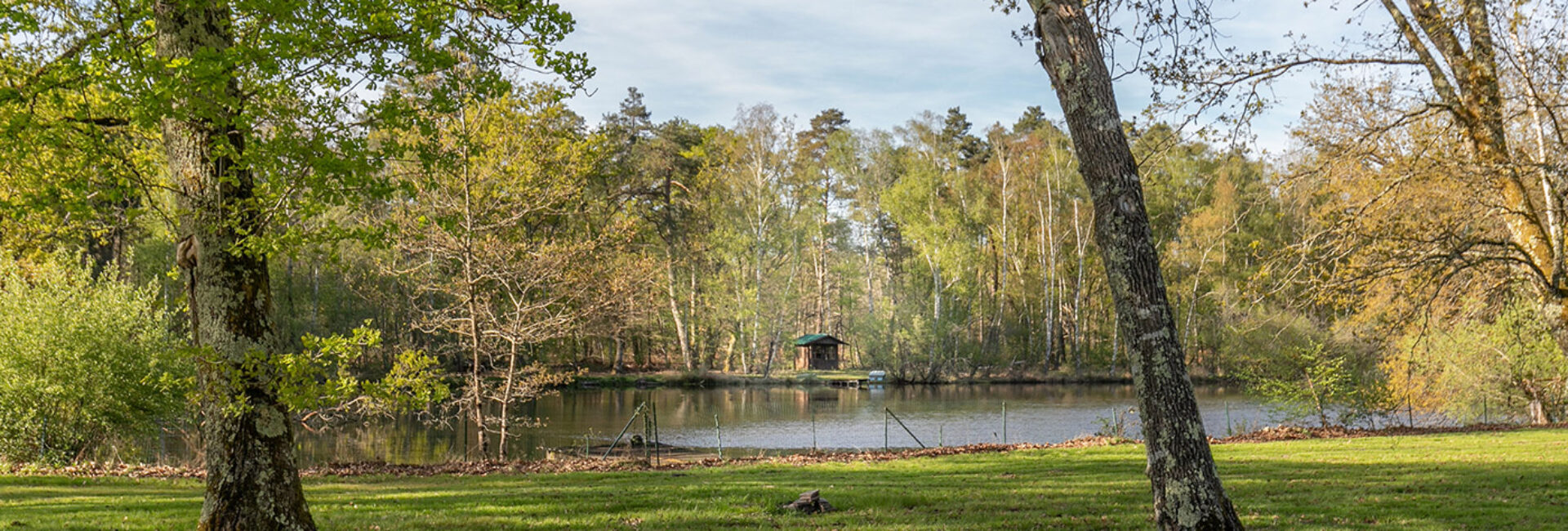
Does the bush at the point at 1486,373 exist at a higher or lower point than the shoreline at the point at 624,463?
higher

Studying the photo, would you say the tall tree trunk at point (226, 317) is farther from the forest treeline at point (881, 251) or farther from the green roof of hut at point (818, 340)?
the green roof of hut at point (818, 340)

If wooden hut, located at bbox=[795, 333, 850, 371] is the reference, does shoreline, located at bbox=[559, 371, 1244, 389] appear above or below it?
below

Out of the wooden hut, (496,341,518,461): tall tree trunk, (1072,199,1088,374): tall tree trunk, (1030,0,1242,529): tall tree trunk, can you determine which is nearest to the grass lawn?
(1030,0,1242,529): tall tree trunk

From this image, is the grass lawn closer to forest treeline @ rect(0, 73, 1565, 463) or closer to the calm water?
forest treeline @ rect(0, 73, 1565, 463)

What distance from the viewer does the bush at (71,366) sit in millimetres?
14859

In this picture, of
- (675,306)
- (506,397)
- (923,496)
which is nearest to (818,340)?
(675,306)

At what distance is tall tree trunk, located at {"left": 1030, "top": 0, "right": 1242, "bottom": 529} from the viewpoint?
566cm

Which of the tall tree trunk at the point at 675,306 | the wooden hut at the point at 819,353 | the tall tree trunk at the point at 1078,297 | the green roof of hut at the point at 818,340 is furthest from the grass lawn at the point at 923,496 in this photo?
the wooden hut at the point at 819,353

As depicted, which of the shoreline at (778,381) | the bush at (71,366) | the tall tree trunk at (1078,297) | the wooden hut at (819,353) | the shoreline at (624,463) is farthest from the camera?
the wooden hut at (819,353)

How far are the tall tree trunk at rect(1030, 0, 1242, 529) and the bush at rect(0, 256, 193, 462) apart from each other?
14028 mm

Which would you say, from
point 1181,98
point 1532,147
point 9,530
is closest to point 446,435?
point 9,530

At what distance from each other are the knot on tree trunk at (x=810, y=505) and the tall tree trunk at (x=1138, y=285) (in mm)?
3860

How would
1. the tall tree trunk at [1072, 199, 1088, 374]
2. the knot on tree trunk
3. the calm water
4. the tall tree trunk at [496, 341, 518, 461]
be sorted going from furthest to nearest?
the tall tree trunk at [1072, 199, 1088, 374] < the calm water < the tall tree trunk at [496, 341, 518, 461] < the knot on tree trunk

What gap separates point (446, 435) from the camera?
24391 mm
